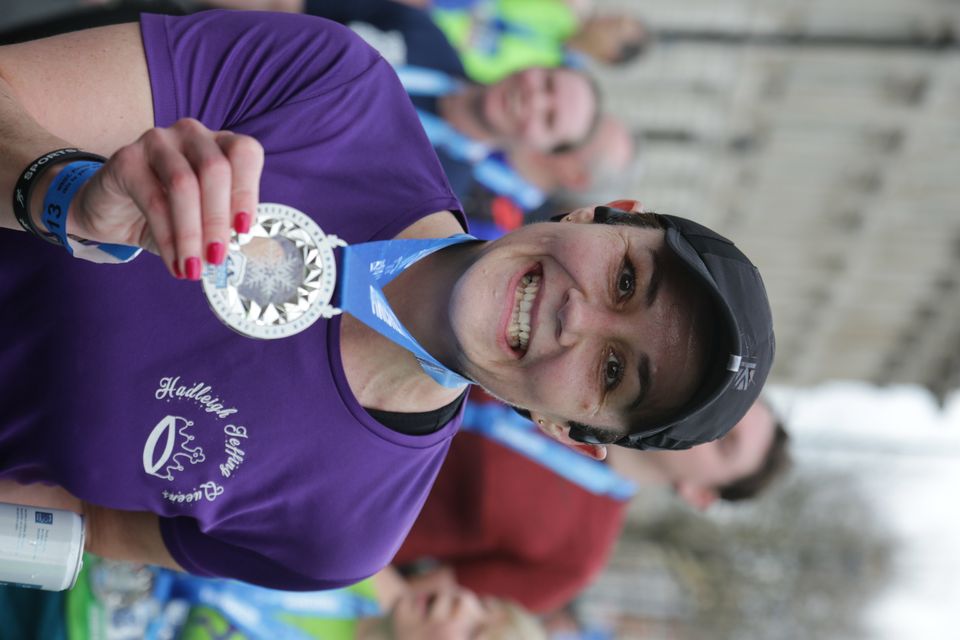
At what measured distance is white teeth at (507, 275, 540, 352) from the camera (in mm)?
2344

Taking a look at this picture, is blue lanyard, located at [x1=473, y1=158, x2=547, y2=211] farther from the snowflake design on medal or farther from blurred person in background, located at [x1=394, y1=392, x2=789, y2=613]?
the snowflake design on medal

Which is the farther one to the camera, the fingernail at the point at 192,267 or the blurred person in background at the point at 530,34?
the blurred person in background at the point at 530,34

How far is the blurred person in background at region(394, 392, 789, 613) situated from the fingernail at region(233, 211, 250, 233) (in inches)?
117

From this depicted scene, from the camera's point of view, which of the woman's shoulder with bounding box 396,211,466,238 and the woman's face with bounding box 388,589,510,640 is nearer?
the woman's shoulder with bounding box 396,211,466,238

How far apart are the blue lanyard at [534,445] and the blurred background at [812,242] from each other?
451 centimetres

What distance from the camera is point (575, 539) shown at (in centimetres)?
492

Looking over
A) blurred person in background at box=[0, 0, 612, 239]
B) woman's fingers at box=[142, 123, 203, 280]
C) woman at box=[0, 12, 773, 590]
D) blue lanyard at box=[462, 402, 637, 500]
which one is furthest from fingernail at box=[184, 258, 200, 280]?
blurred person in background at box=[0, 0, 612, 239]

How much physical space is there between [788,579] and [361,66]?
508 inches

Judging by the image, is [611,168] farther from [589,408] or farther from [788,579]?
[788,579]

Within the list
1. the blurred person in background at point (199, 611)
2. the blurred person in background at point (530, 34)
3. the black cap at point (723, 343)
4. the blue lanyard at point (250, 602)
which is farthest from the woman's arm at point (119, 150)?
the blurred person in background at point (530, 34)

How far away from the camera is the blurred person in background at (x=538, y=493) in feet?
15.2

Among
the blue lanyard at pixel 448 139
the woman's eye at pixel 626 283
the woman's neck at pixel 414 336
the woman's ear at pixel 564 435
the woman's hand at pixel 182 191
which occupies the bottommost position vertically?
the blue lanyard at pixel 448 139

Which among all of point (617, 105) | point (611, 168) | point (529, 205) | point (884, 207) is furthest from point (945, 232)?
point (529, 205)

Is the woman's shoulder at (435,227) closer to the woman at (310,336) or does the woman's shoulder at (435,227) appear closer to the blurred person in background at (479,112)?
the woman at (310,336)
